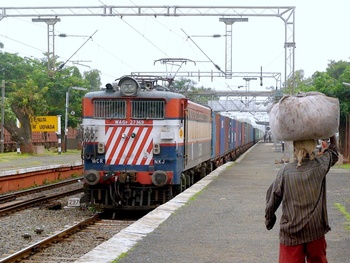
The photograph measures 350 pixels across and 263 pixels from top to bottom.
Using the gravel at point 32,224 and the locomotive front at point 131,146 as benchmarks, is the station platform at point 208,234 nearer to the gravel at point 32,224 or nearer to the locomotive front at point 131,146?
the locomotive front at point 131,146

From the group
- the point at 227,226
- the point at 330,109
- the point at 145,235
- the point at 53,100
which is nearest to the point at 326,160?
the point at 330,109

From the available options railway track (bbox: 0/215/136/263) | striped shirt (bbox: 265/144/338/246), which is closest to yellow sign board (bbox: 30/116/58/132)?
railway track (bbox: 0/215/136/263)

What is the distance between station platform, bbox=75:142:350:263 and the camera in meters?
7.72

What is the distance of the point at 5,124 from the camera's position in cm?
4178

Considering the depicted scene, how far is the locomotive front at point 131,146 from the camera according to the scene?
14.7 meters

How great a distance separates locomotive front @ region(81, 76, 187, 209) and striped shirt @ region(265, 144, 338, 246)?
31.2ft

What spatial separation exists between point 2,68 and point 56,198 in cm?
4918

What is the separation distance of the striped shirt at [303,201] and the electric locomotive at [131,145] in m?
9.51

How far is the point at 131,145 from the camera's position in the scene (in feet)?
48.5

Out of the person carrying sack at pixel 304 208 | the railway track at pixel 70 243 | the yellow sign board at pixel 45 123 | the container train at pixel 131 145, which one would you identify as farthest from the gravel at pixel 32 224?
the yellow sign board at pixel 45 123

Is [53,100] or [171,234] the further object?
[53,100]

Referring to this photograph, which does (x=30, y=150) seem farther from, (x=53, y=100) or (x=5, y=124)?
(x=53, y=100)

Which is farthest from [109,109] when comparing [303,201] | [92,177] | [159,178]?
[303,201]

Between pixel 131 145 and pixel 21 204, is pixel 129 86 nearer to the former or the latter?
pixel 131 145
